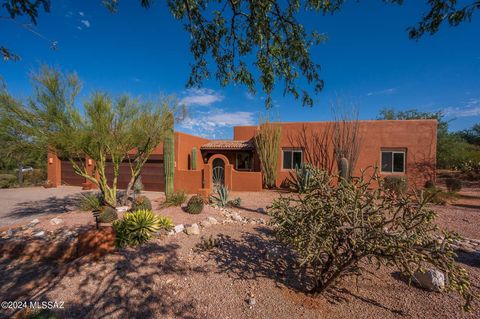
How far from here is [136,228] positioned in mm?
4598

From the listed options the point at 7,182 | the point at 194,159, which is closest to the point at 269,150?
the point at 194,159

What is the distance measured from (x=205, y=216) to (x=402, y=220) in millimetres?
5153

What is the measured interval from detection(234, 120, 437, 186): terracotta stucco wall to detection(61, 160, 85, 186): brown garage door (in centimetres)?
1557

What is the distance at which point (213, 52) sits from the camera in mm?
4051

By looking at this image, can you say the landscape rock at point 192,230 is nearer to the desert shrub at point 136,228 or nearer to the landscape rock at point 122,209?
the desert shrub at point 136,228

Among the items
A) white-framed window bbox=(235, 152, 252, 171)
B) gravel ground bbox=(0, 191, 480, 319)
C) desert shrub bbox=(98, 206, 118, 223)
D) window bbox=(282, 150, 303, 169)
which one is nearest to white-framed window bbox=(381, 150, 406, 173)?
window bbox=(282, 150, 303, 169)

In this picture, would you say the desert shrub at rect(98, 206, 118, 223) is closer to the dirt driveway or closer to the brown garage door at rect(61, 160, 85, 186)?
the dirt driveway

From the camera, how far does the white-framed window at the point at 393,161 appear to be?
1103cm

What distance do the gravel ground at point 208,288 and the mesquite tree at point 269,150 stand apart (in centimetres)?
789

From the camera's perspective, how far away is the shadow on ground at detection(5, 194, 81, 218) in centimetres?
792

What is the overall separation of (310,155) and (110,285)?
11036 mm

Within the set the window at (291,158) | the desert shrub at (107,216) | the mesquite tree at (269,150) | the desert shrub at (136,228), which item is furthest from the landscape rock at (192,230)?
the window at (291,158)

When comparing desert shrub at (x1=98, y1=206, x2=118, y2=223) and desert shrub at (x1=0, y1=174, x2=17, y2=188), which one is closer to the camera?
desert shrub at (x1=98, y1=206, x2=118, y2=223)

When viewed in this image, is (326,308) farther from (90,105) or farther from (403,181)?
(403,181)
